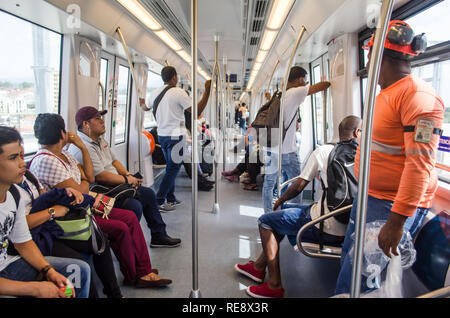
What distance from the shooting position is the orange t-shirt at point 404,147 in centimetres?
122

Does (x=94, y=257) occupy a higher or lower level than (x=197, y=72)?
lower

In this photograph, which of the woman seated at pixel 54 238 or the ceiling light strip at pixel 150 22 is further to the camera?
the ceiling light strip at pixel 150 22

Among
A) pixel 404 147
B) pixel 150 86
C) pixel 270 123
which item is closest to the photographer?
pixel 404 147

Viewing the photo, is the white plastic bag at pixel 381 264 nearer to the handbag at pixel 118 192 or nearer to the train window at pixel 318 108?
the handbag at pixel 118 192

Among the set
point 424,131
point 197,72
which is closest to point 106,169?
point 197,72

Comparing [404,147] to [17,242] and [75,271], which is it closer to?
[75,271]

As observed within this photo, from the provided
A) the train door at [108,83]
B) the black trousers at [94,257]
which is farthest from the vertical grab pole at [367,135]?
the train door at [108,83]

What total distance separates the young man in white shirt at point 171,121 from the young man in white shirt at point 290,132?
1.24 metres

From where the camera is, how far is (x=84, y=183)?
2.35 meters

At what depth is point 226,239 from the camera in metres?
3.19

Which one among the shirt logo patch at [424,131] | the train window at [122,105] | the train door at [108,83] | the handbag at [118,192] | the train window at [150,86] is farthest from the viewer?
the train window at [150,86]

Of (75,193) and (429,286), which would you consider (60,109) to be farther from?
(429,286)

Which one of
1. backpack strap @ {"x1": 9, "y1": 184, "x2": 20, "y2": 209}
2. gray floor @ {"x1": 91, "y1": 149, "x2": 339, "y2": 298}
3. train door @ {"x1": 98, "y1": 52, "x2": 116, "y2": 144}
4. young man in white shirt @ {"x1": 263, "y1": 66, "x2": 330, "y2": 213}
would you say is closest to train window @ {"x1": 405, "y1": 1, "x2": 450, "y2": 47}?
young man in white shirt @ {"x1": 263, "y1": 66, "x2": 330, "y2": 213}

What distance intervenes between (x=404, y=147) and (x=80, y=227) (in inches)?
74.3
